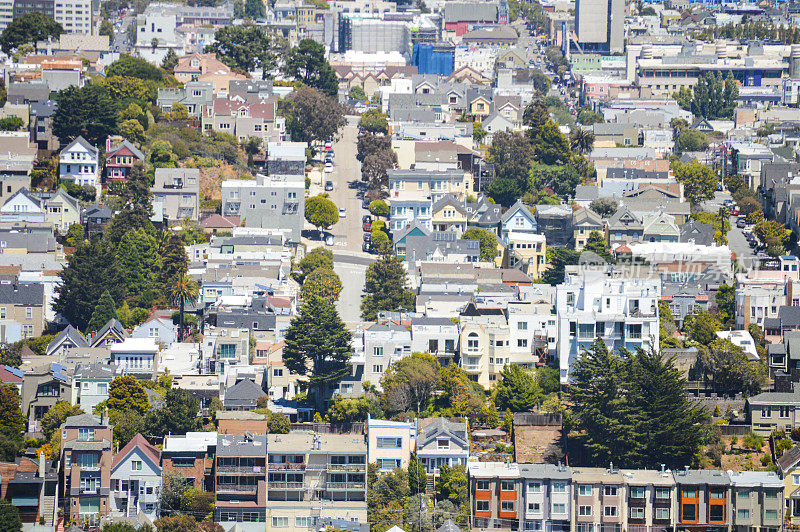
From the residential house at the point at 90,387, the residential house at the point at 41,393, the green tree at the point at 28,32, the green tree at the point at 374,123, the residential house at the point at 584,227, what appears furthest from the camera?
the green tree at the point at 28,32

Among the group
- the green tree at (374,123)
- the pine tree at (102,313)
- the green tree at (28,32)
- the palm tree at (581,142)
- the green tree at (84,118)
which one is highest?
the green tree at (28,32)

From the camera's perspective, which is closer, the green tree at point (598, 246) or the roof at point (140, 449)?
the roof at point (140, 449)

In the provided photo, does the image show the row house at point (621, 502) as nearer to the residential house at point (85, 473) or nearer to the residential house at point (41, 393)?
the residential house at point (85, 473)

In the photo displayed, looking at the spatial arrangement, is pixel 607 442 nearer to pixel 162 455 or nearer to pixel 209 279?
pixel 162 455

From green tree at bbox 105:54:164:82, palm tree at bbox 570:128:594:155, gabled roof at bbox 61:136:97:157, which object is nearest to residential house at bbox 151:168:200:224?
gabled roof at bbox 61:136:97:157

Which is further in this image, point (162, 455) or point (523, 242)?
point (523, 242)

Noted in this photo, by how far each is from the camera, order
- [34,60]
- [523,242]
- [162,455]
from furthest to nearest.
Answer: [34,60] < [523,242] < [162,455]

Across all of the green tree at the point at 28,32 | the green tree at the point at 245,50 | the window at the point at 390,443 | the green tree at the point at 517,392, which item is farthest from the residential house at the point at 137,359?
the green tree at the point at 28,32

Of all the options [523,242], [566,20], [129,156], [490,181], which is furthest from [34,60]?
[566,20]
